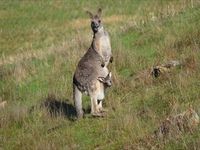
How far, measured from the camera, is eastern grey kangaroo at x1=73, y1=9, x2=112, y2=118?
11562 millimetres

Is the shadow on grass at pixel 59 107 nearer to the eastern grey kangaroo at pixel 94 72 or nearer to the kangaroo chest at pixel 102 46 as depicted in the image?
the eastern grey kangaroo at pixel 94 72

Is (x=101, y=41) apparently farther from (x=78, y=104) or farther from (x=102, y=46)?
(x=78, y=104)

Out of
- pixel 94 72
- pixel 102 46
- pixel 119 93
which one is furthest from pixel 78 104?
pixel 119 93

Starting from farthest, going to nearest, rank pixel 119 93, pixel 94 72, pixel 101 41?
pixel 119 93, pixel 101 41, pixel 94 72

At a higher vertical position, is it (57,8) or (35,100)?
(57,8)

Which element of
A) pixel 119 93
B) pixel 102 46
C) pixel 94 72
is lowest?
pixel 119 93

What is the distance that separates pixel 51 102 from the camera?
44.1 ft

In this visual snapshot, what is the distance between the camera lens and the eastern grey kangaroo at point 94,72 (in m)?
11.6

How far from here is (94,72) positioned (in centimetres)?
1167

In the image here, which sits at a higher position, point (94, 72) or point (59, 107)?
point (94, 72)

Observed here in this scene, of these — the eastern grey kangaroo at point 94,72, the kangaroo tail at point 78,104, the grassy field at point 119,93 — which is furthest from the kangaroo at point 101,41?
the grassy field at point 119,93

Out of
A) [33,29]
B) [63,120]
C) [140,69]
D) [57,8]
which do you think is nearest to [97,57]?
[63,120]

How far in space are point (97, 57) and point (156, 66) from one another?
1889 millimetres

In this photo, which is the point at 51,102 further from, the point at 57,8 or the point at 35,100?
the point at 57,8
